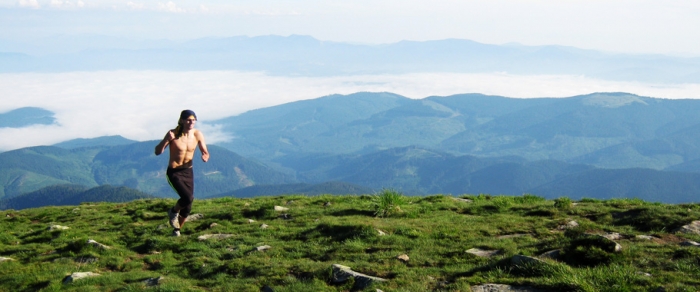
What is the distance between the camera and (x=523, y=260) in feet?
36.5

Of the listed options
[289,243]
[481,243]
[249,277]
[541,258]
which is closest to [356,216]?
[289,243]

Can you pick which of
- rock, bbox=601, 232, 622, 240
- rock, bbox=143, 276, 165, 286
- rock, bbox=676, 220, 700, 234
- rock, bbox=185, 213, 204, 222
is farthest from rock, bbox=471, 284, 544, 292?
rock, bbox=185, 213, 204, 222

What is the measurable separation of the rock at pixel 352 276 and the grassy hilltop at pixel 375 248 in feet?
0.23

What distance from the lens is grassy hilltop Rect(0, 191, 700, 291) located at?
35.1ft

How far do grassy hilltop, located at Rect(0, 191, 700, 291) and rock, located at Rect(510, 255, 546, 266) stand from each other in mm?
49

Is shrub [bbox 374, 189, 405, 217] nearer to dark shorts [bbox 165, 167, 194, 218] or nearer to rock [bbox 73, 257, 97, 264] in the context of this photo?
dark shorts [bbox 165, 167, 194, 218]

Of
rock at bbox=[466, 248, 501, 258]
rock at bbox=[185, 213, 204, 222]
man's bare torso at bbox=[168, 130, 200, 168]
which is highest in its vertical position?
man's bare torso at bbox=[168, 130, 200, 168]

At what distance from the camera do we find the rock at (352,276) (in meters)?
10.9

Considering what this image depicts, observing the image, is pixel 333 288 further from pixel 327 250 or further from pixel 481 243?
pixel 481 243

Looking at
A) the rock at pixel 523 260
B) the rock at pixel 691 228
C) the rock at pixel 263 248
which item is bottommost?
the rock at pixel 263 248

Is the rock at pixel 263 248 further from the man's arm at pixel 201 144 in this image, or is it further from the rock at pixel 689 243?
the rock at pixel 689 243

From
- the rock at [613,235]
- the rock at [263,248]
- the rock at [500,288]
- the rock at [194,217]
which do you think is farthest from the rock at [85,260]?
the rock at [613,235]

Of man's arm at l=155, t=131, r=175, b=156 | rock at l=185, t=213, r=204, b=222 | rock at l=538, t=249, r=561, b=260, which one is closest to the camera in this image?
rock at l=538, t=249, r=561, b=260

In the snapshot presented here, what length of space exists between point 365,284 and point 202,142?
7.94 m
